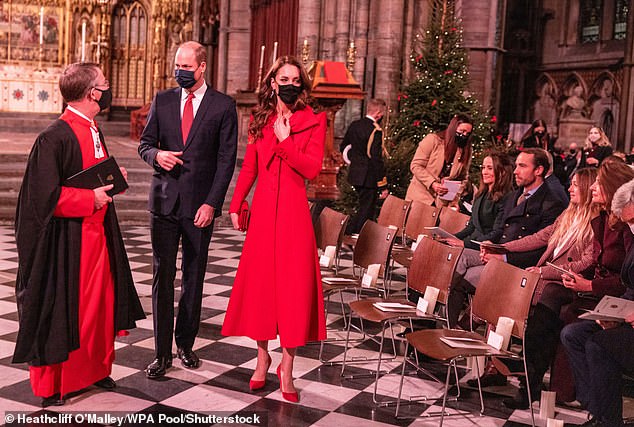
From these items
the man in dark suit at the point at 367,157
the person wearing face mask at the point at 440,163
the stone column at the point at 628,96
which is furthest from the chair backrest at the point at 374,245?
the stone column at the point at 628,96

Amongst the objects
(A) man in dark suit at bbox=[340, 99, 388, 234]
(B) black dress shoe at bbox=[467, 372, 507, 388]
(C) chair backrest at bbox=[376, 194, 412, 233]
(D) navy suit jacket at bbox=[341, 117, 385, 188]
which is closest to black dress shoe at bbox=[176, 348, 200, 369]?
(B) black dress shoe at bbox=[467, 372, 507, 388]

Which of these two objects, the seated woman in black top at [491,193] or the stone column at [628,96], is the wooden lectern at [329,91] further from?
the stone column at [628,96]

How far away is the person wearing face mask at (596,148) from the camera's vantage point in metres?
9.75

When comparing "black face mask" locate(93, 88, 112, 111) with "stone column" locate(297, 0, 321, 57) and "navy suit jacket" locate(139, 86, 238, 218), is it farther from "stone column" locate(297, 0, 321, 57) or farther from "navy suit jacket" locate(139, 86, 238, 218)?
"stone column" locate(297, 0, 321, 57)

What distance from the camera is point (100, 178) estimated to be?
406 centimetres

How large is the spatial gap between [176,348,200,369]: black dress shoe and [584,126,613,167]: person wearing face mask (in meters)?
6.53

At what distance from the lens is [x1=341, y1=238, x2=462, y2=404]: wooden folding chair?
4605 mm

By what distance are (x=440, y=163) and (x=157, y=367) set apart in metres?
4.03

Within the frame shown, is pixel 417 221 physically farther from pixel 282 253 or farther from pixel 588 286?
pixel 282 253

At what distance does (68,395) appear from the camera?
4117 mm

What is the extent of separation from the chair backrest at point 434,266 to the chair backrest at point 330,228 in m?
0.84

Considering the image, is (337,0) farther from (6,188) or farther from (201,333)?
(201,333)

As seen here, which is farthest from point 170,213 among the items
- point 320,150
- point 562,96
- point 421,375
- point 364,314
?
point 562,96

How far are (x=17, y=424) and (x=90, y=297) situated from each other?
2.29 feet
